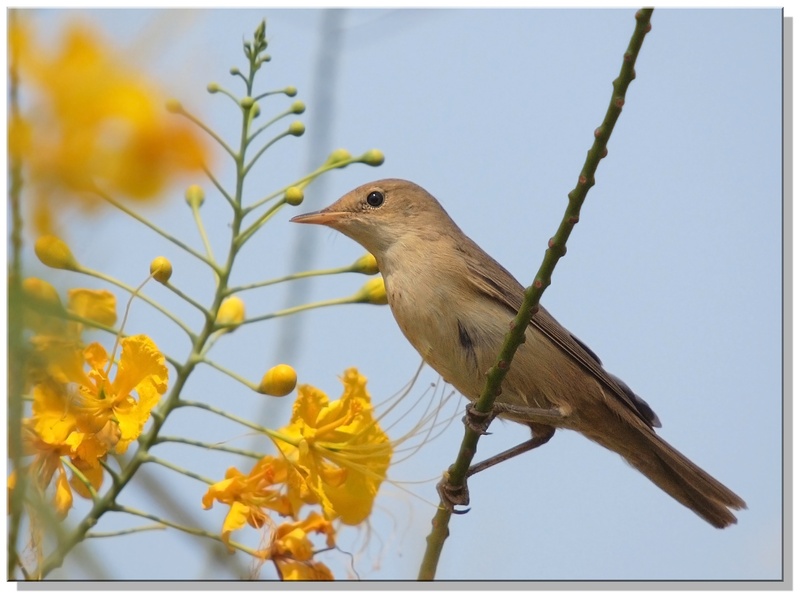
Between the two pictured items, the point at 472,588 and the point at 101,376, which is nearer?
the point at 101,376

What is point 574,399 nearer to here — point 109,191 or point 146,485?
point 146,485

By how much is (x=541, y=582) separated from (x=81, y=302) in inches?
66.2

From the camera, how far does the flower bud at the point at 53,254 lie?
1434 millimetres

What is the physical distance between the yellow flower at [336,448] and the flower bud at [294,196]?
0.41 meters

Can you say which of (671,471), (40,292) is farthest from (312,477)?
(671,471)

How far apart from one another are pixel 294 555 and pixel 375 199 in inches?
55.2

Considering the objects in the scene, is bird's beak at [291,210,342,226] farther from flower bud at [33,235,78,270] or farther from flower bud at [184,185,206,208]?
flower bud at [33,235,78,270]

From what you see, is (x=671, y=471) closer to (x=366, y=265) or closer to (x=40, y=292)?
(x=366, y=265)

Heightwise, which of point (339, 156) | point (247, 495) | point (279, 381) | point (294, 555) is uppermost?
point (339, 156)

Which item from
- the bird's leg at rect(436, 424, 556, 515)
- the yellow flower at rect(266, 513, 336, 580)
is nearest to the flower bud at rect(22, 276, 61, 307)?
the yellow flower at rect(266, 513, 336, 580)

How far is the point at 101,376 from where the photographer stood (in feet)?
6.23

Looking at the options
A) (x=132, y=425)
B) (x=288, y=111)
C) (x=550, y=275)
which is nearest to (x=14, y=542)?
(x=132, y=425)

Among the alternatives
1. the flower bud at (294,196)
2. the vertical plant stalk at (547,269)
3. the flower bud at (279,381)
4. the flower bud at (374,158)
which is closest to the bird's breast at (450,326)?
the vertical plant stalk at (547,269)

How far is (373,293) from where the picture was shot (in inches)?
95.3
